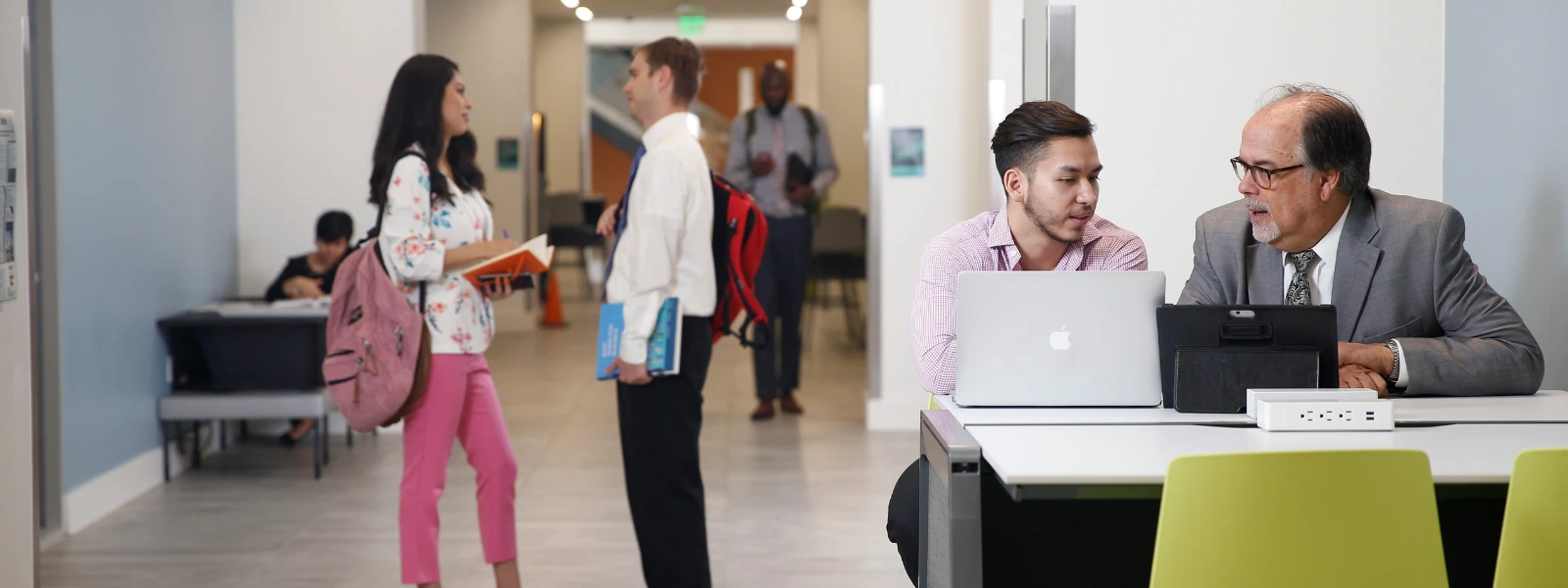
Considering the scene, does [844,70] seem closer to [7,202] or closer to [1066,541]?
[7,202]

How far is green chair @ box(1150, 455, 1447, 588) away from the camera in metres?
1.67

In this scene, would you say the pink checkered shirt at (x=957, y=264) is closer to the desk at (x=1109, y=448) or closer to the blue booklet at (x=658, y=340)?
the desk at (x=1109, y=448)

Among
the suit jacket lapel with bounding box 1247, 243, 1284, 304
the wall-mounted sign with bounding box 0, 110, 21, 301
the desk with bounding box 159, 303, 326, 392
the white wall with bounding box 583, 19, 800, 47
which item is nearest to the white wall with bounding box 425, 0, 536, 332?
the desk with bounding box 159, 303, 326, 392

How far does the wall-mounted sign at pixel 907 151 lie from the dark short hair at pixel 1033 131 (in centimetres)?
352

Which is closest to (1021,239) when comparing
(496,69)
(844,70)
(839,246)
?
(839,246)

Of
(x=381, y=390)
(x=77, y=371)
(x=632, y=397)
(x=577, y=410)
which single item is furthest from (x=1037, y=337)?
(x=577, y=410)

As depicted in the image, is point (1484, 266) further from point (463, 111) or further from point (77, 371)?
point (77, 371)

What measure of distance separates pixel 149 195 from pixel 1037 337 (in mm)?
4211

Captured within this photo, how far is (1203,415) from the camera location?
231 cm

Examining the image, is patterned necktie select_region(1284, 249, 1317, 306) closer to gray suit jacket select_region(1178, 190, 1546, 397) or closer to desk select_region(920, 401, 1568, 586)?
gray suit jacket select_region(1178, 190, 1546, 397)

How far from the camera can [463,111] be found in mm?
3383

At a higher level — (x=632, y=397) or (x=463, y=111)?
(x=463, y=111)

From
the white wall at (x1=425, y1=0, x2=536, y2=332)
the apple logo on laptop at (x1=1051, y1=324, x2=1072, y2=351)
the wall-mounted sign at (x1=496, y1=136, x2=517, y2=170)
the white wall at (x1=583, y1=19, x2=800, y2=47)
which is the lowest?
the apple logo on laptop at (x1=1051, y1=324, x2=1072, y2=351)

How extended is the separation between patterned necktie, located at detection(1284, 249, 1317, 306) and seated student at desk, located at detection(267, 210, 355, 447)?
14.6ft
